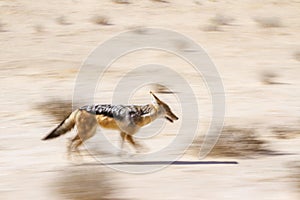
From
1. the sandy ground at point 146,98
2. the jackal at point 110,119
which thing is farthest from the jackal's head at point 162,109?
the sandy ground at point 146,98

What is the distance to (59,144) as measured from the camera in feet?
38.3

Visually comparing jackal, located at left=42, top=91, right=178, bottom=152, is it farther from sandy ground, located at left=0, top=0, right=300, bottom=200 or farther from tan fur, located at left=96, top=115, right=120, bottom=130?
sandy ground, located at left=0, top=0, right=300, bottom=200

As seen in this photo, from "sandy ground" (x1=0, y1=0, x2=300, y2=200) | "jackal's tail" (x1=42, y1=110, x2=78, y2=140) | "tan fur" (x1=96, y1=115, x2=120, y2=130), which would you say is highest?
"tan fur" (x1=96, y1=115, x2=120, y2=130)

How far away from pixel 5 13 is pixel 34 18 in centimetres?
152

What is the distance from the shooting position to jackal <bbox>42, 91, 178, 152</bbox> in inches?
399

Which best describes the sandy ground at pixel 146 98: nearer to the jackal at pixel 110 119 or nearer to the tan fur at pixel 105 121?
the jackal at pixel 110 119

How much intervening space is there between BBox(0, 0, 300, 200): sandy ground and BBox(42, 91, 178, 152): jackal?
0.47m

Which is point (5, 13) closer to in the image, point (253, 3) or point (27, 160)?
point (253, 3)

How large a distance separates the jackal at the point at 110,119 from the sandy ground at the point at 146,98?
47cm

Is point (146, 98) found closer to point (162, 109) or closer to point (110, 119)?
point (162, 109)

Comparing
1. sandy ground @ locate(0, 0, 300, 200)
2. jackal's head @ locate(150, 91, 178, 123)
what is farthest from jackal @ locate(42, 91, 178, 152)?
sandy ground @ locate(0, 0, 300, 200)

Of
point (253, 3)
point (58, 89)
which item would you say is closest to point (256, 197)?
point (58, 89)

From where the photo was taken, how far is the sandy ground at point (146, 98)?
29.8 feet

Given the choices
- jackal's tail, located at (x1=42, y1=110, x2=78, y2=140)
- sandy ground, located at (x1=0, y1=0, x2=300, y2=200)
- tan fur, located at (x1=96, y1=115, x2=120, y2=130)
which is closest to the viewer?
sandy ground, located at (x1=0, y1=0, x2=300, y2=200)
